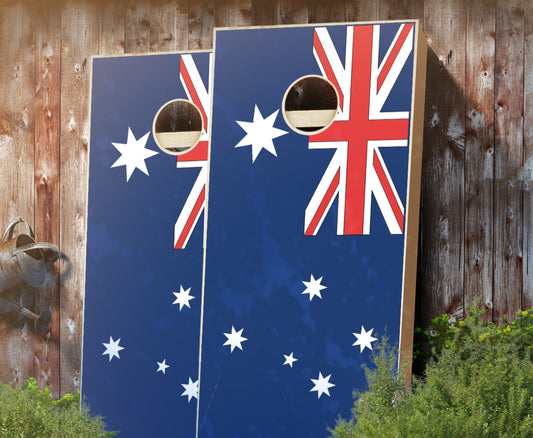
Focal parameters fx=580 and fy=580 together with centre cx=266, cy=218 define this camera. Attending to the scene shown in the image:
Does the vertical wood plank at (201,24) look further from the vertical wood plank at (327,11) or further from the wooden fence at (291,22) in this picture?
the vertical wood plank at (327,11)

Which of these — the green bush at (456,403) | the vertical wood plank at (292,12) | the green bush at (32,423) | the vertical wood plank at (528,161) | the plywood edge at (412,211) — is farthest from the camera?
the vertical wood plank at (292,12)

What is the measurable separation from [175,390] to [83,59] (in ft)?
6.83

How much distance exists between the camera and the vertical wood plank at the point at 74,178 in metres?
3.59

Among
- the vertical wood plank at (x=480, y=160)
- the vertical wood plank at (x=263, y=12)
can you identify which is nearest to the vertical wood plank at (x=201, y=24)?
the vertical wood plank at (x=263, y=12)

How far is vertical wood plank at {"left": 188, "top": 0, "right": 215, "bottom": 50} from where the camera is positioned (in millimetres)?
3398

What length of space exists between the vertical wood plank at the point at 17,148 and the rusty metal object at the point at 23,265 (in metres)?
0.10

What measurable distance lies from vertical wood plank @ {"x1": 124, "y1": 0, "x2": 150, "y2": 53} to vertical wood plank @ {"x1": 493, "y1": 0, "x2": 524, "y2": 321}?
2000mm

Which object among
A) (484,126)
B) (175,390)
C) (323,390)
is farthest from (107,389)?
(484,126)

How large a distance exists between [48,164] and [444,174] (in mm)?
2385

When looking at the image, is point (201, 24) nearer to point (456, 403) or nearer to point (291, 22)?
point (291, 22)

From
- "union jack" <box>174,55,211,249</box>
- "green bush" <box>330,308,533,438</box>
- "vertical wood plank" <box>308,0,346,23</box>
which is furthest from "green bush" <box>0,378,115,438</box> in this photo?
"vertical wood plank" <box>308,0,346,23</box>

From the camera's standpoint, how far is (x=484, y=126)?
2992 mm

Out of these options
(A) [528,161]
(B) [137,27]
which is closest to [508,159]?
(A) [528,161]

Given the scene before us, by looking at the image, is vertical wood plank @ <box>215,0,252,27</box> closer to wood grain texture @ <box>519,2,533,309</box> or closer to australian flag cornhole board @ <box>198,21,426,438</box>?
australian flag cornhole board @ <box>198,21,426,438</box>
